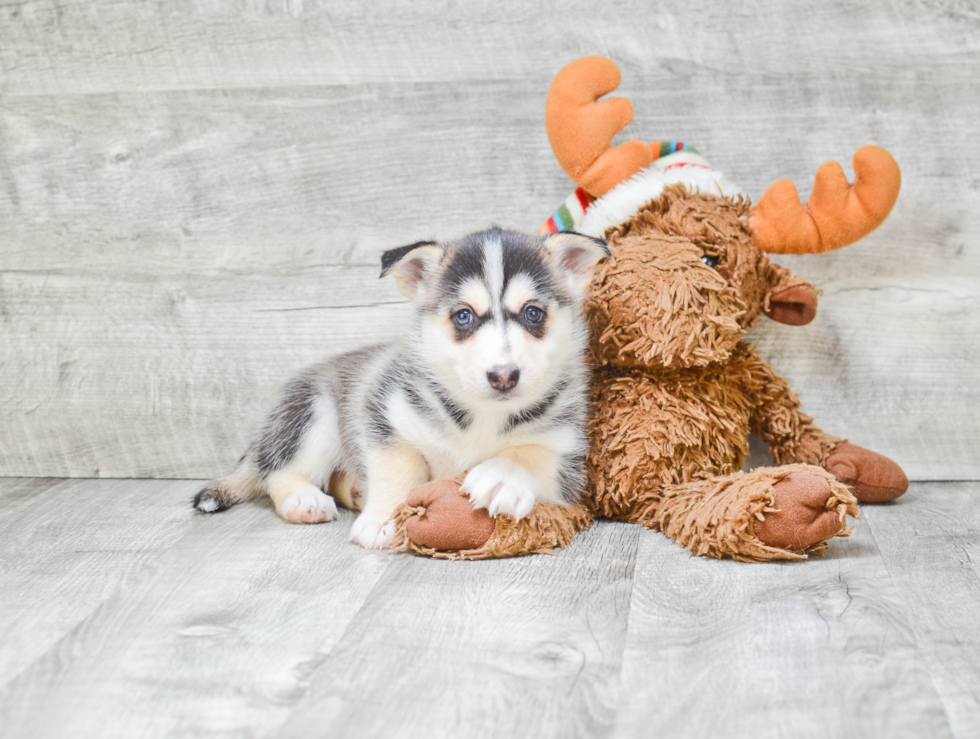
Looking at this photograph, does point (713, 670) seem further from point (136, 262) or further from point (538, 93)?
point (136, 262)

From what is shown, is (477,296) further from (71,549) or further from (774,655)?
(71,549)

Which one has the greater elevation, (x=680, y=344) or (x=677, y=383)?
(x=680, y=344)

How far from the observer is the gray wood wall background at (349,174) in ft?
7.86

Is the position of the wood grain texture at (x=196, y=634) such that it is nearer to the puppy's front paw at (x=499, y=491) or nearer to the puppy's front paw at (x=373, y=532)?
the puppy's front paw at (x=373, y=532)

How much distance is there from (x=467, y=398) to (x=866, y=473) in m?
1.11

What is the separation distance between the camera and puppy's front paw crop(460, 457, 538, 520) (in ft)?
5.98

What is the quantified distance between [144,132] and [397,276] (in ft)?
3.66

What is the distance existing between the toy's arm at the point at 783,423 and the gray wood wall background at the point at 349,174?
0.25 meters

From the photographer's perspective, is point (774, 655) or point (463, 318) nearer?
point (774, 655)

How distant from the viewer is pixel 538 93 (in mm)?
2463

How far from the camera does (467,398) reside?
198 centimetres

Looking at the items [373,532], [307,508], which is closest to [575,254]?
[373,532]

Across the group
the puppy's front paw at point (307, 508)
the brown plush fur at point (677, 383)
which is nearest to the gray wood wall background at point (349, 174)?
the brown plush fur at point (677, 383)

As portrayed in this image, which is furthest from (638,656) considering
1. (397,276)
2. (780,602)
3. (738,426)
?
(397,276)
